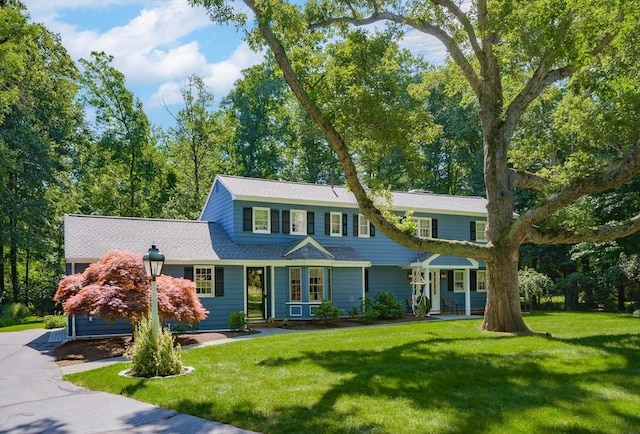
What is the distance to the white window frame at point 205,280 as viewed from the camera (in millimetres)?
19594

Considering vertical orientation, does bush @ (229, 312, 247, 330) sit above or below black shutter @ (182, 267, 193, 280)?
below

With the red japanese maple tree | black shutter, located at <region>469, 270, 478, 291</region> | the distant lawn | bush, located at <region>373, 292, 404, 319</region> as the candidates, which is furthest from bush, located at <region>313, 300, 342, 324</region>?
black shutter, located at <region>469, 270, 478, 291</region>

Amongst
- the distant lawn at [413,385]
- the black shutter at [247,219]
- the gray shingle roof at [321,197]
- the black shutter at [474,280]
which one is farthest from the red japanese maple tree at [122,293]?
the black shutter at [474,280]

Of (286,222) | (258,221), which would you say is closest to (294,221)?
(286,222)

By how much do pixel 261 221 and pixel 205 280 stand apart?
12.3 feet

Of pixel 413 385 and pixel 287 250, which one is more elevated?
pixel 287 250

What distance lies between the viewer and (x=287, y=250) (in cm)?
2178

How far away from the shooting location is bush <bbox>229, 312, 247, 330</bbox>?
18.5m

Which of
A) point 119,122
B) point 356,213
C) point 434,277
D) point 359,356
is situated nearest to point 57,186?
point 119,122

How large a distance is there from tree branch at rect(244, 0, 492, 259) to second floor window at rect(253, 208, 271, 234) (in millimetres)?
8759

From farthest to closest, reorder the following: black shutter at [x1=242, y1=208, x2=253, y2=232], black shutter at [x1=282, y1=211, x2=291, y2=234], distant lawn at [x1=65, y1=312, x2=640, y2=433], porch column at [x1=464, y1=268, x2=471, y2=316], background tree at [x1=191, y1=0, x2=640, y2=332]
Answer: porch column at [x1=464, y1=268, x2=471, y2=316] → black shutter at [x1=282, y1=211, x2=291, y2=234] → black shutter at [x1=242, y1=208, x2=253, y2=232] → background tree at [x1=191, y1=0, x2=640, y2=332] → distant lawn at [x1=65, y1=312, x2=640, y2=433]

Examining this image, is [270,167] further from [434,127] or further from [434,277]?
[434,127]

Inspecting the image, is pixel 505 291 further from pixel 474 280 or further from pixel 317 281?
pixel 474 280

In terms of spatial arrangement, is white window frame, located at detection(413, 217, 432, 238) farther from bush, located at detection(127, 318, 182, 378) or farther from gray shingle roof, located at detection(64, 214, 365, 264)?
bush, located at detection(127, 318, 182, 378)
